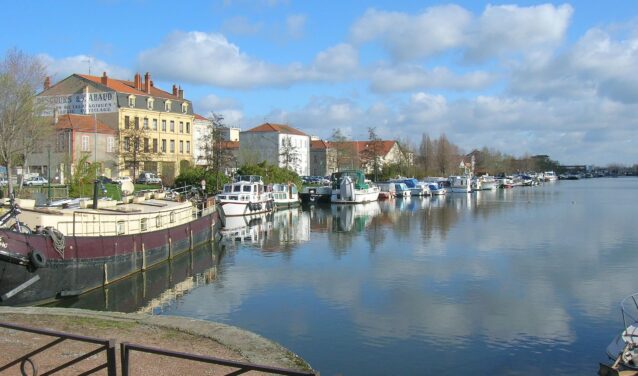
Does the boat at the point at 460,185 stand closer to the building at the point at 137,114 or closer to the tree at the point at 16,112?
the building at the point at 137,114

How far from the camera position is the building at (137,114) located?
66.6 m

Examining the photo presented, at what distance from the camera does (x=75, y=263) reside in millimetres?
21656

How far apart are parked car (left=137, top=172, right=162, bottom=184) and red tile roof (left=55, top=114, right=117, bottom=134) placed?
583cm

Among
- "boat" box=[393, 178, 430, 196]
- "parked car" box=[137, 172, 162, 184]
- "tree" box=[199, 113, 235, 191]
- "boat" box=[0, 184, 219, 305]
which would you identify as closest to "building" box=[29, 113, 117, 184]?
"parked car" box=[137, 172, 162, 184]

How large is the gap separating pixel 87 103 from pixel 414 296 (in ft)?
181

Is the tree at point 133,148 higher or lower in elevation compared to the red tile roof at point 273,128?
lower

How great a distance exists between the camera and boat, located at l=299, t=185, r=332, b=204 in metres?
80.1

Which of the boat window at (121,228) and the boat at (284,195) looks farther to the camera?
the boat at (284,195)

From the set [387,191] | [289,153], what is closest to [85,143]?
[289,153]

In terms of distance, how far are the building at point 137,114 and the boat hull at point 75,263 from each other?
3689 cm

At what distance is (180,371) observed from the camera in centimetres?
1020

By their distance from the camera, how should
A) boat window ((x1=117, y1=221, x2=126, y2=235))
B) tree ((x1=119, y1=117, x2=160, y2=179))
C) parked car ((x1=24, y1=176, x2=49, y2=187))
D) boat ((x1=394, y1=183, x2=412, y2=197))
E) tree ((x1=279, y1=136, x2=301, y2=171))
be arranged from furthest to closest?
tree ((x1=279, y1=136, x2=301, y2=171))
boat ((x1=394, y1=183, x2=412, y2=197))
tree ((x1=119, y1=117, x2=160, y2=179))
parked car ((x1=24, y1=176, x2=49, y2=187))
boat window ((x1=117, y1=221, x2=126, y2=235))

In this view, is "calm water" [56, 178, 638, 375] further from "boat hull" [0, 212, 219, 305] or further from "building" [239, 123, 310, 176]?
"building" [239, 123, 310, 176]

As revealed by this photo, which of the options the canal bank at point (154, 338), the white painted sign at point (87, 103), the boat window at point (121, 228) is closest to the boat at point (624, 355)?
the canal bank at point (154, 338)
